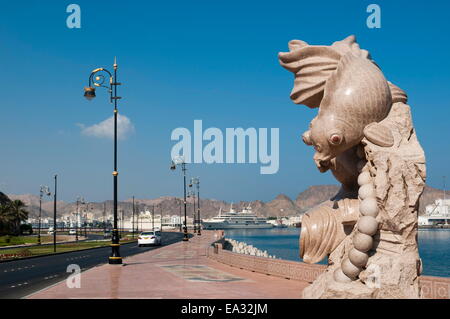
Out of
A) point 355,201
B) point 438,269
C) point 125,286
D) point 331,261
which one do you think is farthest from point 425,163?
point 438,269

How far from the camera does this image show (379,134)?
809 cm

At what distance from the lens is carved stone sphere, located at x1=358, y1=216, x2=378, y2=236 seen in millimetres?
7648

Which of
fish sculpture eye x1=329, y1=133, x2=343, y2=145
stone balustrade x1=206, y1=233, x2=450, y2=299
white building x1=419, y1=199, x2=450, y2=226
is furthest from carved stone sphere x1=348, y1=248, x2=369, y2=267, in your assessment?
white building x1=419, y1=199, x2=450, y2=226

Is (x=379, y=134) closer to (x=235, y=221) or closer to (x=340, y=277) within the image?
(x=340, y=277)

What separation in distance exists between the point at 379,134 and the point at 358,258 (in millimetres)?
2051

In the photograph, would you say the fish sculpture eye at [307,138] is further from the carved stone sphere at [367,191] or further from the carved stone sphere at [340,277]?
the carved stone sphere at [340,277]

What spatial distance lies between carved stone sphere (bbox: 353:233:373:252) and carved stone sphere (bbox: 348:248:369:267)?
71 mm

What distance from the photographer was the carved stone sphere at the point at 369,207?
7.75 meters

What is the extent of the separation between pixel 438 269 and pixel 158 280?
29782 mm

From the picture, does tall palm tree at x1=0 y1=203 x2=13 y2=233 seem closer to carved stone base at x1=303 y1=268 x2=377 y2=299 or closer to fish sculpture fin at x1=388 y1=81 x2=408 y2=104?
carved stone base at x1=303 y1=268 x2=377 y2=299

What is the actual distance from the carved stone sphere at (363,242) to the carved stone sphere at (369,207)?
358 mm

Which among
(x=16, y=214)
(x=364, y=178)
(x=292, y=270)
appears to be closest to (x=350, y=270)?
(x=364, y=178)

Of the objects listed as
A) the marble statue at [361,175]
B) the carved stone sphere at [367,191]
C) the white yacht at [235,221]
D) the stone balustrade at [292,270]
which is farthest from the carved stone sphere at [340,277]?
the white yacht at [235,221]
